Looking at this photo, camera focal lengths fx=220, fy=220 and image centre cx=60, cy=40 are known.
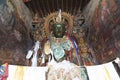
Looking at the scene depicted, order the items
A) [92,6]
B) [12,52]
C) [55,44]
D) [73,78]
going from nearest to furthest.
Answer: [73,78]
[12,52]
[55,44]
[92,6]

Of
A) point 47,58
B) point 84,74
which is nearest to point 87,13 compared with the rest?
point 47,58

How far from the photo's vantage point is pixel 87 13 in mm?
7504

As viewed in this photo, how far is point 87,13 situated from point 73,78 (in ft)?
11.6

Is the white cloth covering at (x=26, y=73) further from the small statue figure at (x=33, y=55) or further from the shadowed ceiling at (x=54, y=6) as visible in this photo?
the shadowed ceiling at (x=54, y=6)

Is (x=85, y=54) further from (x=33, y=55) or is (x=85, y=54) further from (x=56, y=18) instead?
(x=33, y=55)

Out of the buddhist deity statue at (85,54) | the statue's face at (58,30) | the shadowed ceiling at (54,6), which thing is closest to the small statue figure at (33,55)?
the statue's face at (58,30)

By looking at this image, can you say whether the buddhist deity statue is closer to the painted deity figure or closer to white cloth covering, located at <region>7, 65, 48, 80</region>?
the painted deity figure

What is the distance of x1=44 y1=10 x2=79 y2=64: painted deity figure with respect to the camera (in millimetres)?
6281

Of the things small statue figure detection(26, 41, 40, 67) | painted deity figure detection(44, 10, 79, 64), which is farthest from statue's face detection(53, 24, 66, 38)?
small statue figure detection(26, 41, 40, 67)

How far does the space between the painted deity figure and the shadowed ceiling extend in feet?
3.04

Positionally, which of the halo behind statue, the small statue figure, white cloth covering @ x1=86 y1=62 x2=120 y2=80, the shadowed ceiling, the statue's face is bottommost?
white cloth covering @ x1=86 y1=62 x2=120 y2=80

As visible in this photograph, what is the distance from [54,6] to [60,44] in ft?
6.13

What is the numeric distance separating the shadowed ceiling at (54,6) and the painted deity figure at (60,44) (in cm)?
93

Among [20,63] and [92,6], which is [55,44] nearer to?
[20,63]
